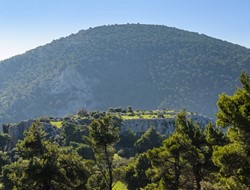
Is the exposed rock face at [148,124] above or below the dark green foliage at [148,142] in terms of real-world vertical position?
above

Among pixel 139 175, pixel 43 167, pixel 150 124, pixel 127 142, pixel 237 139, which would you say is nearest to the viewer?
pixel 237 139

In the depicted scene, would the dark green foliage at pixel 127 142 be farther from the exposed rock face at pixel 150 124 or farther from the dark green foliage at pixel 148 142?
the exposed rock face at pixel 150 124

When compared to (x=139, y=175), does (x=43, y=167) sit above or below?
above

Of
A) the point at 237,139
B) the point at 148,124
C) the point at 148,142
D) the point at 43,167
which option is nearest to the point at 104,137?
the point at 43,167

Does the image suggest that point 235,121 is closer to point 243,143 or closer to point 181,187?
point 243,143

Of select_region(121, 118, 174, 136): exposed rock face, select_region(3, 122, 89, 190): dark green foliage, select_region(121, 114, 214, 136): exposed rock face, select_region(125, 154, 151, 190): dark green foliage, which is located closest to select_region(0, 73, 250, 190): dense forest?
select_region(3, 122, 89, 190): dark green foliage

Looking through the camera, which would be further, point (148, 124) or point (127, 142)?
point (148, 124)

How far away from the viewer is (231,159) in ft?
95.4

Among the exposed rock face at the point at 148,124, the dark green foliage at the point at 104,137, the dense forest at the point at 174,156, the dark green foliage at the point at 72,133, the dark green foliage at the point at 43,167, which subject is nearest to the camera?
the dense forest at the point at 174,156

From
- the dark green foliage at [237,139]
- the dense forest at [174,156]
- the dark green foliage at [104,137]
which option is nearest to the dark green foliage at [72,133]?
the dense forest at [174,156]

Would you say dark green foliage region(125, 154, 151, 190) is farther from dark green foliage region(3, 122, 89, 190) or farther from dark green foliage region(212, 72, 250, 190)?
dark green foliage region(212, 72, 250, 190)

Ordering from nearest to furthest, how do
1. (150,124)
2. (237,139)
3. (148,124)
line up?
(237,139)
(148,124)
(150,124)

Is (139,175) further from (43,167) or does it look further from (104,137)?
(43,167)

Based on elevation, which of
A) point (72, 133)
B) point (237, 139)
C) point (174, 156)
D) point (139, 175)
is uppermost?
point (72, 133)
